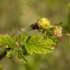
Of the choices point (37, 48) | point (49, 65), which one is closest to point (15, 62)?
point (49, 65)

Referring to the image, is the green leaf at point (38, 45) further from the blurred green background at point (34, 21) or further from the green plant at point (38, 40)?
the blurred green background at point (34, 21)

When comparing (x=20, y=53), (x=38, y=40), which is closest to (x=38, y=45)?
(x=38, y=40)

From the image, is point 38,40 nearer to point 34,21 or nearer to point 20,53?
point 20,53

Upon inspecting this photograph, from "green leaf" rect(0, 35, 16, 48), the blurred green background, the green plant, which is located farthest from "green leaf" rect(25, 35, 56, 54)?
the blurred green background

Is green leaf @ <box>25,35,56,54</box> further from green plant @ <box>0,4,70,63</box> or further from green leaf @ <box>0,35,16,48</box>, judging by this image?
green leaf @ <box>0,35,16,48</box>

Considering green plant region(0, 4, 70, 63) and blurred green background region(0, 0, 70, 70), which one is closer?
green plant region(0, 4, 70, 63)

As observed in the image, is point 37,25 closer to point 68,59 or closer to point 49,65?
point 49,65

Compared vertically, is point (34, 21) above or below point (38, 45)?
above

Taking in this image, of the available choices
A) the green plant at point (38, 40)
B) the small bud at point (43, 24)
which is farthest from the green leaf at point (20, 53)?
the small bud at point (43, 24)

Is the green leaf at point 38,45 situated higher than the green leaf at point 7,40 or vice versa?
the green leaf at point 7,40
